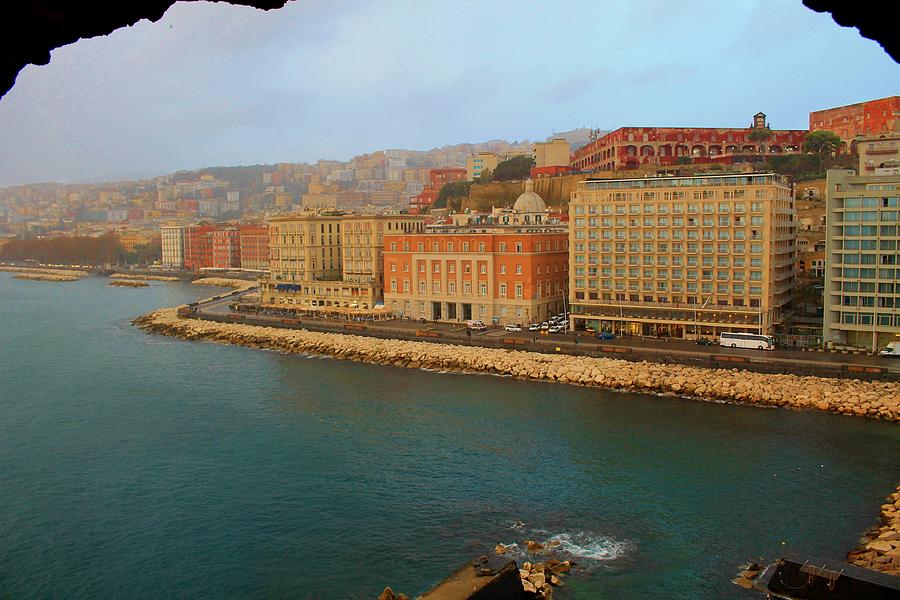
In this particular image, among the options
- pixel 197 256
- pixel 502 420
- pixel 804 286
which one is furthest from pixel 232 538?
pixel 197 256

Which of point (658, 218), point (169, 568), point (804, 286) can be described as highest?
point (658, 218)

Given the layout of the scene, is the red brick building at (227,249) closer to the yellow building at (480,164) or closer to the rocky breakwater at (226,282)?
the rocky breakwater at (226,282)

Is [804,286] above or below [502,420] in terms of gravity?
above

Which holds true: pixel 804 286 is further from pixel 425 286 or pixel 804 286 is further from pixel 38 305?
pixel 38 305

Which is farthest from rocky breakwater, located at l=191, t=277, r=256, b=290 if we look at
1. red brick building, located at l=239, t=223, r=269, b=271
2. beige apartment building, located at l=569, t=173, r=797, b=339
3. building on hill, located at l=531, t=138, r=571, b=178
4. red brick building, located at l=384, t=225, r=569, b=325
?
beige apartment building, located at l=569, t=173, r=797, b=339

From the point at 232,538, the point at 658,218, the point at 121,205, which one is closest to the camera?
the point at 232,538

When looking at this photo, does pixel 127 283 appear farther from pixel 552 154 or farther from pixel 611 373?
pixel 611 373

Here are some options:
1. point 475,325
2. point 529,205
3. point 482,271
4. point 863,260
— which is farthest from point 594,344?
point 529,205
